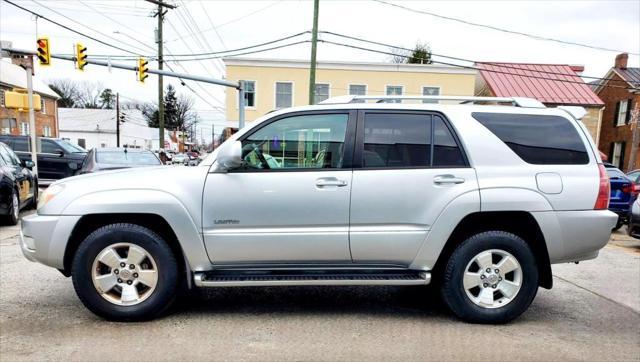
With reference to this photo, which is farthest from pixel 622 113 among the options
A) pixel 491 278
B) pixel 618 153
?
pixel 491 278

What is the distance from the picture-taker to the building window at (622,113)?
27.8 m

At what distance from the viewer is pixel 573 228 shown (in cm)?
379

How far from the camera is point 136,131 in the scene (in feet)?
233

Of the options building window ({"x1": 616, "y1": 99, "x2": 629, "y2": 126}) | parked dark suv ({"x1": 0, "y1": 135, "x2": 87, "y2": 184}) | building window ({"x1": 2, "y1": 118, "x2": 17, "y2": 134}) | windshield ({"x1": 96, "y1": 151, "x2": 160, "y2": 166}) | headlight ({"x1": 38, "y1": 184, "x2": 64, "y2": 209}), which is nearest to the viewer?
headlight ({"x1": 38, "y1": 184, "x2": 64, "y2": 209})

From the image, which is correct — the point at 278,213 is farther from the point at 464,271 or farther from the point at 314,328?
the point at 464,271

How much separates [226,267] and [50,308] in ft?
5.75

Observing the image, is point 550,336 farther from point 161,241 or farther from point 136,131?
point 136,131

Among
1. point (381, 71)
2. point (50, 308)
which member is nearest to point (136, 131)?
point (381, 71)

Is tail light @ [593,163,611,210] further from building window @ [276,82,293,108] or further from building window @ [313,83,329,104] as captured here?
building window @ [313,83,329,104]

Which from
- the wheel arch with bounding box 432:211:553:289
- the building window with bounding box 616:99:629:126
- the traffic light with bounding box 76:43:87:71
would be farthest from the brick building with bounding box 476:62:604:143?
the wheel arch with bounding box 432:211:553:289

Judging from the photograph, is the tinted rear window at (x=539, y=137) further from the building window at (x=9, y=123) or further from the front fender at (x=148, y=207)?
the building window at (x=9, y=123)

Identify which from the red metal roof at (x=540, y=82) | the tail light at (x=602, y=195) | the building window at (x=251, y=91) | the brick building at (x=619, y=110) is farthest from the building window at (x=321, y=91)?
the tail light at (x=602, y=195)

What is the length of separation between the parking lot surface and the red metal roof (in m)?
23.5

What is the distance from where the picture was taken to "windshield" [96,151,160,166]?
10.6m
